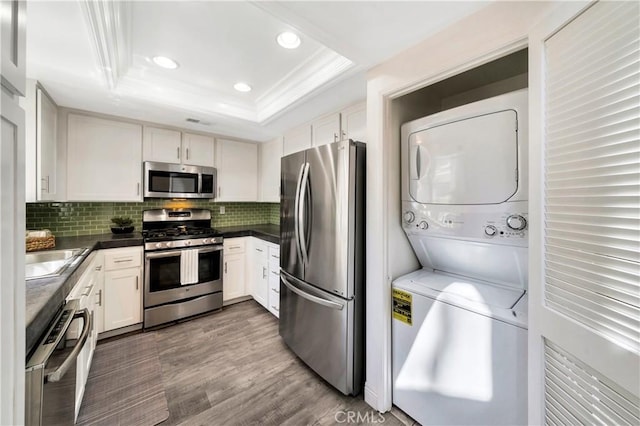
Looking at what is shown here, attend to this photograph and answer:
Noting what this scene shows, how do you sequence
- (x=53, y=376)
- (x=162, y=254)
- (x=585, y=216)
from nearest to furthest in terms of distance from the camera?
1. (x=585, y=216)
2. (x=53, y=376)
3. (x=162, y=254)

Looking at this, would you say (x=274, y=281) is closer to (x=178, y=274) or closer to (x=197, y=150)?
(x=178, y=274)

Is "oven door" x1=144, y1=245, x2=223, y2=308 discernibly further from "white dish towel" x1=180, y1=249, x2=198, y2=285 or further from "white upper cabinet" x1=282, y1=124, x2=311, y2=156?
"white upper cabinet" x1=282, y1=124, x2=311, y2=156

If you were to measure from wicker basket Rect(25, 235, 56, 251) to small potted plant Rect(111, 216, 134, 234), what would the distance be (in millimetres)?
656

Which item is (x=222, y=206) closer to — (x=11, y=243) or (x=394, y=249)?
(x=394, y=249)

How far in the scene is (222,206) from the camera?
12.0 ft

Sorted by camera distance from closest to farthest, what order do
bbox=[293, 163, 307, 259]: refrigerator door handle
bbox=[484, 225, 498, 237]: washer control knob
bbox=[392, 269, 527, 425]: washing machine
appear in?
bbox=[392, 269, 527, 425]: washing machine → bbox=[484, 225, 498, 237]: washer control knob → bbox=[293, 163, 307, 259]: refrigerator door handle

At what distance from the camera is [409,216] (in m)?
1.58

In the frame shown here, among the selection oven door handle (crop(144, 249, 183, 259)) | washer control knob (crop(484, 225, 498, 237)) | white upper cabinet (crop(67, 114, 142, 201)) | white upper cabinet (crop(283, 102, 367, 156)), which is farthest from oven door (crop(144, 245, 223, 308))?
washer control knob (crop(484, 225, 498, 237))

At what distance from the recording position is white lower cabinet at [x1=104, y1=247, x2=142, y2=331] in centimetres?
236

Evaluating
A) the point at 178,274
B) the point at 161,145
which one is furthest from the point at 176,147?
the point at 178,274

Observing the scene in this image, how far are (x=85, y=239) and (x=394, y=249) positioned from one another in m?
2.97

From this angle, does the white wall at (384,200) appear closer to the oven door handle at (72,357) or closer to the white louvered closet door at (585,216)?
the white louvered closet door at (585,216)

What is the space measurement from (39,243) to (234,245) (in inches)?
65.7

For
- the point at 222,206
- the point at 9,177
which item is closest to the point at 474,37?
the point at 9,177
